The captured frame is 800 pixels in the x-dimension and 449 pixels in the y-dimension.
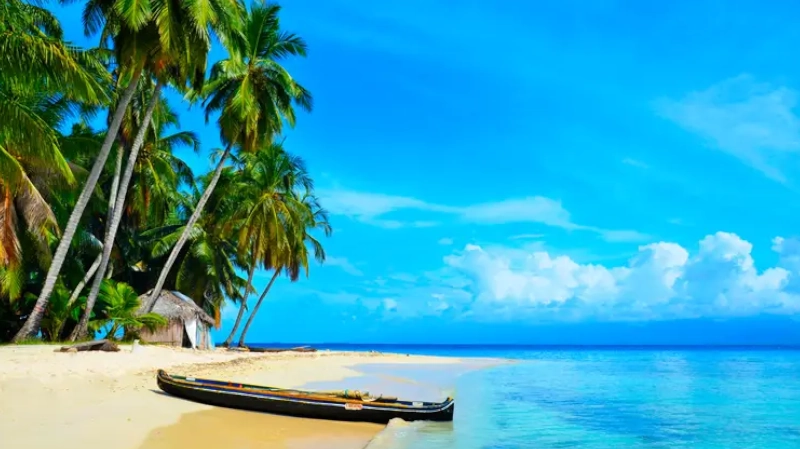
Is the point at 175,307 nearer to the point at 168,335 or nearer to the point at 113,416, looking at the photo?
the point at 168,335

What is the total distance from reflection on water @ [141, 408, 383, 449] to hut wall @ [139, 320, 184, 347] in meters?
14.5

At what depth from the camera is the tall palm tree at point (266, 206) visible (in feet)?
94.2

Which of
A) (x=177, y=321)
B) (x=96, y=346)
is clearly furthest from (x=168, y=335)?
(x=96, y=346)

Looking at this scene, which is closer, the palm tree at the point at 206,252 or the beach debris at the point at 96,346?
the beach debris at the point at 96,346

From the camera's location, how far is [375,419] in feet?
37.1

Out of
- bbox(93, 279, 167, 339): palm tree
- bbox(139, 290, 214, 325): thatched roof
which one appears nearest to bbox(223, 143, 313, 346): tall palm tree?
bbox(139, 290, 214, 325): thatched roof

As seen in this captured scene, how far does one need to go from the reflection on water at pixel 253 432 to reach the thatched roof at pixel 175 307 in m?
15.3

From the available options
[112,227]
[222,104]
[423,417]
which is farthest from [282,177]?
[423,417]

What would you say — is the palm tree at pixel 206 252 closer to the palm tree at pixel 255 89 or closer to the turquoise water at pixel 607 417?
the palm tree at pixel 255 89

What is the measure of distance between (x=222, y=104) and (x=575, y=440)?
17.6 meters

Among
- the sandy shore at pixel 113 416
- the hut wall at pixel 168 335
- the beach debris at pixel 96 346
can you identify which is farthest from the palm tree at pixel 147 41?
the hut wall at pixel 168 335

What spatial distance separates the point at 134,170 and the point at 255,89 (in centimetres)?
605

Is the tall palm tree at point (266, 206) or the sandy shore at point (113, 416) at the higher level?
the tall palm tree at point (266, 206)

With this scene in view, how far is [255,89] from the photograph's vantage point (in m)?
23.4
